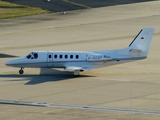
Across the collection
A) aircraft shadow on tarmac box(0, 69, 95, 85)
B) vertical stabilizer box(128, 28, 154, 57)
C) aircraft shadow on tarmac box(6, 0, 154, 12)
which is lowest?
aircraft shadow on tarmac box(0, 69, 95, 85)

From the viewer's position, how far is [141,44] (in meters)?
53.7

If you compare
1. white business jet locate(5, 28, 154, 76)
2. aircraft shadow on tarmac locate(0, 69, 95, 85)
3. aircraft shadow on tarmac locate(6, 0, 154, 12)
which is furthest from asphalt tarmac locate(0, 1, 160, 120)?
aircraft shadow on tarmac locate(6, 0, 154, 12)

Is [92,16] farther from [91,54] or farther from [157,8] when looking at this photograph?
Answer: [91,54]

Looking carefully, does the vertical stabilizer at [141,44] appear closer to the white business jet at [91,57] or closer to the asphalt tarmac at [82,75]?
the white business jet at [91,57]

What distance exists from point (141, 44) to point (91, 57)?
14.0 feet

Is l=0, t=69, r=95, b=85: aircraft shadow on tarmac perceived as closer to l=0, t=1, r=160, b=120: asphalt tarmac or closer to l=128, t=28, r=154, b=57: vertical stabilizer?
l=0, t=1, r=160, b=120: asphalt tarmac

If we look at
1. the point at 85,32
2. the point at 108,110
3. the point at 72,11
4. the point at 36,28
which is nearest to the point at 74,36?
the point at 85,32

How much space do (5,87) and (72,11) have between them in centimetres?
5218

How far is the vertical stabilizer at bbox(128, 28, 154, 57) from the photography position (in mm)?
53469

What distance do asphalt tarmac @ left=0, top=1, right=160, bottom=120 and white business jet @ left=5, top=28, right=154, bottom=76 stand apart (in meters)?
1.02

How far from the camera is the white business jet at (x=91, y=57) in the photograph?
53.3 meters

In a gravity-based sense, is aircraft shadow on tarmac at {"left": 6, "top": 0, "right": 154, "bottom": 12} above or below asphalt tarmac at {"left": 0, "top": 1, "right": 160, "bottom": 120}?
above

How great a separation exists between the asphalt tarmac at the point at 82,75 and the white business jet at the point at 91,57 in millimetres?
1017

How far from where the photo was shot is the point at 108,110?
1629 inches
